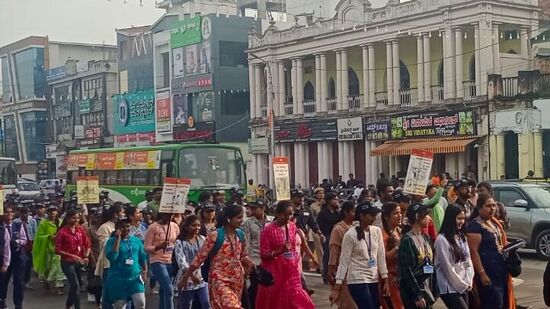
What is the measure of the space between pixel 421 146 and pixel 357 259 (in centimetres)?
2628

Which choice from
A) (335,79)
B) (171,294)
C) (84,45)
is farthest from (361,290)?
(84,45)

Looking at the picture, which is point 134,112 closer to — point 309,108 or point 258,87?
point 258,87

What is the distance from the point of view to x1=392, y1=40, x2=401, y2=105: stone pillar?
116ft

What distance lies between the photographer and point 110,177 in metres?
28.7

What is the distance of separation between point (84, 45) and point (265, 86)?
36401 mm

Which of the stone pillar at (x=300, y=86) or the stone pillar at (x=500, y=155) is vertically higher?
the stone pillar at (x=300, y=86)

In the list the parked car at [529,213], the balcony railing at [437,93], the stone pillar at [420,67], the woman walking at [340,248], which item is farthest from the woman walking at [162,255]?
the stone pillar at [420,67]

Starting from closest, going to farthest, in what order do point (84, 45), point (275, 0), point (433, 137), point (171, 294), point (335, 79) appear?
point (171, 294) → point (433, 137) → point (335, 79) → point (275, 0) → point (84, 45)

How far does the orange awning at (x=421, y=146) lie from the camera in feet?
105

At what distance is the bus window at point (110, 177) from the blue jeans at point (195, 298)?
1995 cm

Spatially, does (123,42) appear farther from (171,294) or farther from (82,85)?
(171,294)

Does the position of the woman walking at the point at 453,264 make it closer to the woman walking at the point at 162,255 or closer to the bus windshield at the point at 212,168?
the woman walking at the point at 162,255

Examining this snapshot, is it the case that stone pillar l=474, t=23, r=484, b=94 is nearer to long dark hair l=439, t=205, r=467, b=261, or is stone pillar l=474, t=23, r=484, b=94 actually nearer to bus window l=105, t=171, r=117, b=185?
bus window l=105, t=171, r=117, b=185

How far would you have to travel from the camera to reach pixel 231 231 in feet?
26.5
